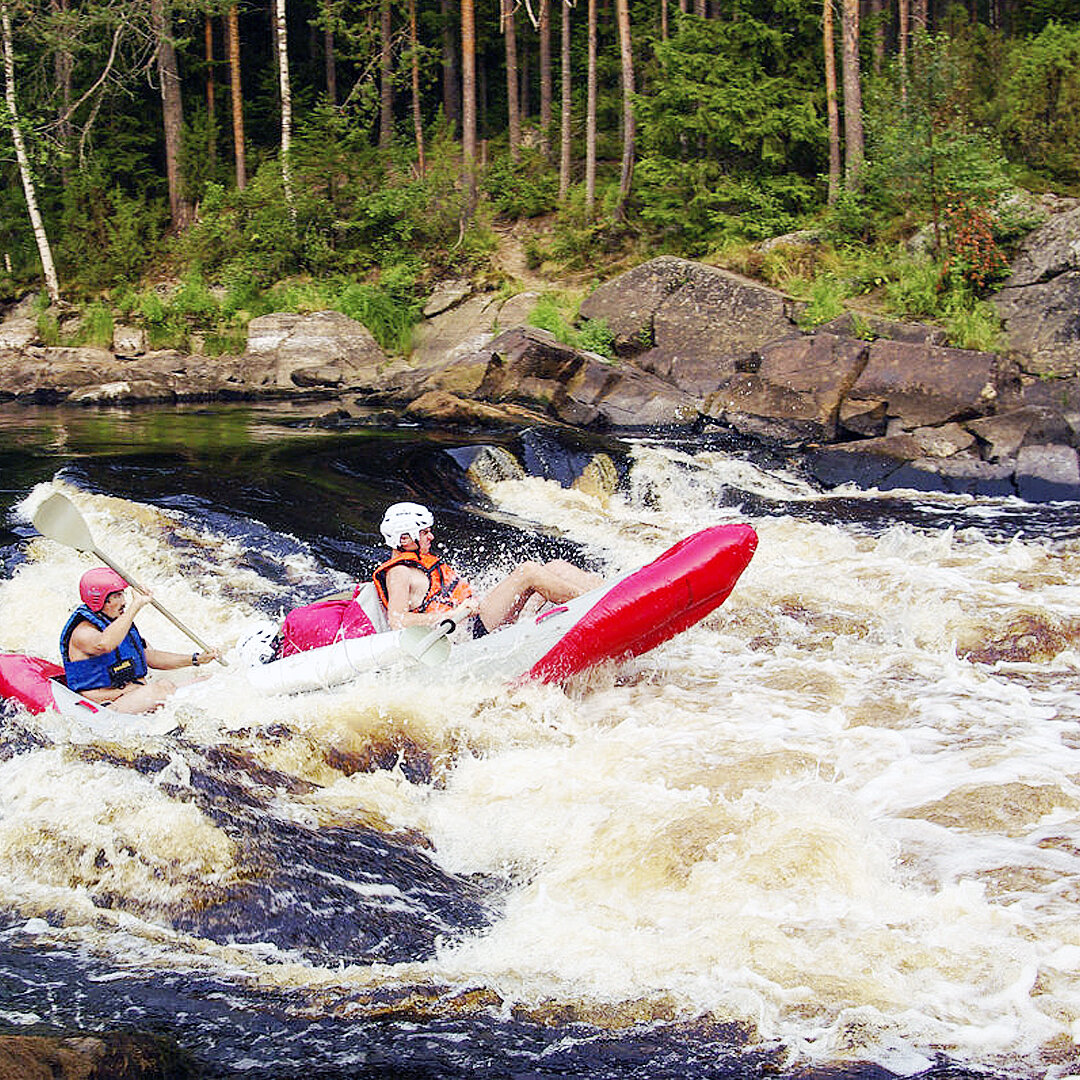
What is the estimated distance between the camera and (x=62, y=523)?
241 inches

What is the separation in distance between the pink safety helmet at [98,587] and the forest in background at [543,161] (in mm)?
10425

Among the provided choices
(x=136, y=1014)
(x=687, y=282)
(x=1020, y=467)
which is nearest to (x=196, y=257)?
(x=687, y=282)

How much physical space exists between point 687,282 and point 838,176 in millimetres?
3951

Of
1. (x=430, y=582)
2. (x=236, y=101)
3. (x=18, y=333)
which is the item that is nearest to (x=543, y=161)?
(x=236, y=101)

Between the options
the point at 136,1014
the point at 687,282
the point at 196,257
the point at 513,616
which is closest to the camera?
the point at 136,1014

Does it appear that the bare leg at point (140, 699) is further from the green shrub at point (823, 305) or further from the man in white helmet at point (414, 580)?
the green shrub at point (823, 305)

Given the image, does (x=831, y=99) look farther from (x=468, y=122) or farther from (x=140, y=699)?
(x=140, y=699)

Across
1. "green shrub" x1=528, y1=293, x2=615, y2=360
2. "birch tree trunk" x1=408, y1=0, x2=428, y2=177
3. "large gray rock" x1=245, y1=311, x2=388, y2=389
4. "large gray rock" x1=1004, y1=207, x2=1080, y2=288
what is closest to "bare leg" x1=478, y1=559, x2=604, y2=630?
"green shrub" x1=528, y1=293, x2=615, y2=360

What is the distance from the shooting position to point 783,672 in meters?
6.49

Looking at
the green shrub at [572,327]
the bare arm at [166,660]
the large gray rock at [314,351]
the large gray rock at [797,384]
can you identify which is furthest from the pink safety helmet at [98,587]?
the large gray rock at [314,351]

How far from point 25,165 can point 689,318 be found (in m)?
13.2

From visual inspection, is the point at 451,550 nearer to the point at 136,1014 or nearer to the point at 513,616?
the point at 513,616

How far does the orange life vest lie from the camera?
5.98 metres

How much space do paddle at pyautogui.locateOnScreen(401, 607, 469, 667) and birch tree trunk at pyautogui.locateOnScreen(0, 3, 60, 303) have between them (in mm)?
17509
